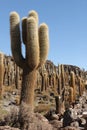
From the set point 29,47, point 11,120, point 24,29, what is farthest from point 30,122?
point 24,29

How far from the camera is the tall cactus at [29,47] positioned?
15634 millimetres

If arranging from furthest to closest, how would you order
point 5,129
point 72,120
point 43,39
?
point 43,39, point 72,120, point 5,129

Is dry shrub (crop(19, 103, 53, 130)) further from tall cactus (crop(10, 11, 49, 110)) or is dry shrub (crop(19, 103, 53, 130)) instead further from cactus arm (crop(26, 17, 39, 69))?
cactus arm (crop(26, 17, 39, 69))

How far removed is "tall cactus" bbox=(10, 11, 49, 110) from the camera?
51.3 feet

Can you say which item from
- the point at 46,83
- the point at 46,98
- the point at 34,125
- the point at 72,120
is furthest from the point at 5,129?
the point at 46,83

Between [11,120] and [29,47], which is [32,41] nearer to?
[29,47]

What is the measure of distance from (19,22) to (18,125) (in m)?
5.94

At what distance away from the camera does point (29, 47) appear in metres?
15.7

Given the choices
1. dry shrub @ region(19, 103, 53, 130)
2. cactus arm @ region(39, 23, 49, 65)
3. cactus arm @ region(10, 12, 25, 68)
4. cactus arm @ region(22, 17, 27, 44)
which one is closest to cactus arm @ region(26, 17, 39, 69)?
cactus arm @ region(39, 23, 49, 65)

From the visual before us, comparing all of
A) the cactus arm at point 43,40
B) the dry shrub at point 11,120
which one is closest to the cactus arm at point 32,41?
the cactus arm at point 43,40

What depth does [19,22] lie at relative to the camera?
16.7 meters

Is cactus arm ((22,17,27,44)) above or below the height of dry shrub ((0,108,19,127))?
above

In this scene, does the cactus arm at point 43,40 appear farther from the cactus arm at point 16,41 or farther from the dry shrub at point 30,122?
the dry shrub at point 30,122

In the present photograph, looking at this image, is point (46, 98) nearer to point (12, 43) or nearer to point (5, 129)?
point (12, 43)
